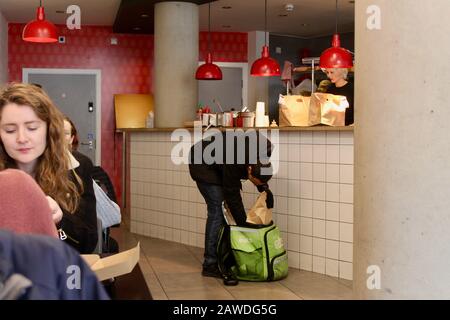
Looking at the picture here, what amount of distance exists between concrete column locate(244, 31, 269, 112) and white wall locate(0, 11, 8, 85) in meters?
4.14

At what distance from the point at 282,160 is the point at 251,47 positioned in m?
5.80

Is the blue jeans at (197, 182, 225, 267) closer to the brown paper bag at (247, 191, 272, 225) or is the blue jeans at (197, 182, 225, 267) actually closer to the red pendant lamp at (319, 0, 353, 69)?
the brown paper bag at (247, 191, 272, 225)

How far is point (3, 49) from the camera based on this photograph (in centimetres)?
1001

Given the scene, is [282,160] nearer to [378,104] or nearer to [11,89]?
[378,104]

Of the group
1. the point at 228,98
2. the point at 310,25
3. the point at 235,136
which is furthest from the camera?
the point at 228,98

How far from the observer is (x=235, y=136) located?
16.8 ft

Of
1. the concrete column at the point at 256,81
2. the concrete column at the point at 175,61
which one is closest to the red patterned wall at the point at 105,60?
the concrete column at the point at 256,81

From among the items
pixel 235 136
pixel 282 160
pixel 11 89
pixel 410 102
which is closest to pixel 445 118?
pixel 410 102

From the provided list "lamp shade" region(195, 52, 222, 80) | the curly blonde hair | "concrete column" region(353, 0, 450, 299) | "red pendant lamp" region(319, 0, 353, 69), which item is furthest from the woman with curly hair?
"lamp shade" region(195, 52, 222, 80)

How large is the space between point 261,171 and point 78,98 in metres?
6.41

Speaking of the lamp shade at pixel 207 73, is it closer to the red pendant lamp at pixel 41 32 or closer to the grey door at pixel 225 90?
the red pendant lamp at pixel 41 32

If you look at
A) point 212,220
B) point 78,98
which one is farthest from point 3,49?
point 212,220

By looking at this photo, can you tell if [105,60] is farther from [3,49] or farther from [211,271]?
[211,271]

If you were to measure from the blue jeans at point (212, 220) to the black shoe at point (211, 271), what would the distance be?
0.11 feet
